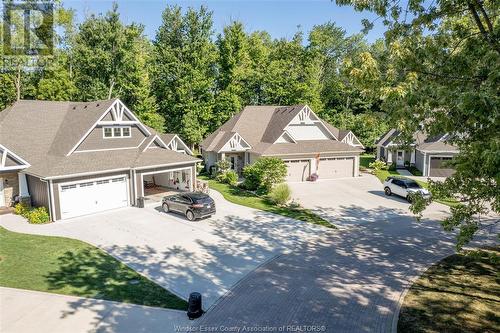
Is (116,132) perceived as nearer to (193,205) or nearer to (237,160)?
(193,205)

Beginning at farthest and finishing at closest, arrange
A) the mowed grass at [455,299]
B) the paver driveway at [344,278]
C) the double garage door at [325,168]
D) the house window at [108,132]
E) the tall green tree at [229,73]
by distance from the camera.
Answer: the tall green tree at [229,73] < the double garage door at [325,168] < the house window at [108,132] < the paver driveway at [344,278] < the mowed grass at [455,299]

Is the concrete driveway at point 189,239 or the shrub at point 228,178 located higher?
the shrub at point 228,178

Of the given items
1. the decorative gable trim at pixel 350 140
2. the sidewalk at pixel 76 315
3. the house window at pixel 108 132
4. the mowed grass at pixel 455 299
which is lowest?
the mowed grass at pixel 455 299

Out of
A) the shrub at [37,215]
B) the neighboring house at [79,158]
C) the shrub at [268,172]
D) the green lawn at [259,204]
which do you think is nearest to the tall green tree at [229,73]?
the green lawn at [259,204]

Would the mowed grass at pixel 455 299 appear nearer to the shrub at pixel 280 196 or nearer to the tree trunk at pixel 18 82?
the shrub at pixel 280 196

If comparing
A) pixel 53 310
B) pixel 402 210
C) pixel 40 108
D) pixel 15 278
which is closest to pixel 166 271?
pixel 53 310

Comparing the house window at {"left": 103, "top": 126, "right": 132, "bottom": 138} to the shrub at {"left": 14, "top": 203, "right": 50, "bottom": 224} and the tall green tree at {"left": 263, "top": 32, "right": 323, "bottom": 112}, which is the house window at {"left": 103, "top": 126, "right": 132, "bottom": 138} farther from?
the tall green tree at {"left": 263, "top": 32, "right": 323, "bottom": 112}
